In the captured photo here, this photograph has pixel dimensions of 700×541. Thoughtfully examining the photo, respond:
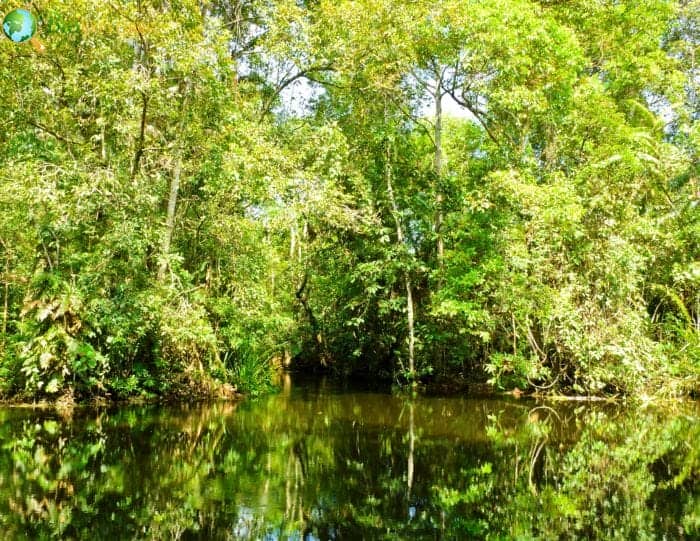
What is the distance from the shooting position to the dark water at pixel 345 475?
15.0 ft

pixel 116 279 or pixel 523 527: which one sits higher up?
pixel 116 279

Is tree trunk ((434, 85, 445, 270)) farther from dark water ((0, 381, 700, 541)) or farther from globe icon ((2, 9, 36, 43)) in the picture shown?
globe icon ((2, 9, 36, 43))

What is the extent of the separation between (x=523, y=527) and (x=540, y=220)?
8.66 meters

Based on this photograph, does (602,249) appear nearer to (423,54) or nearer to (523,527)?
(423,54)

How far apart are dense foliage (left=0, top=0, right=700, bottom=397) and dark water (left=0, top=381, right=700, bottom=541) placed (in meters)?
1.92

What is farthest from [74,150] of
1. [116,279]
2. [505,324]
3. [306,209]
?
[505,324]

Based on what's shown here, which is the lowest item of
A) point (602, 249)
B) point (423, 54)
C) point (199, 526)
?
point (199, 526)

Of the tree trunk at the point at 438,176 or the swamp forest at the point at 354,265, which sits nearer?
the swamp forest at the point at 354,265

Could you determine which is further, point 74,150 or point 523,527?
point 74,150

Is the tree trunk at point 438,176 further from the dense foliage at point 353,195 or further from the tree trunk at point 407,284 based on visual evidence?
the tree trunk at point 407,284

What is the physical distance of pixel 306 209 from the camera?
11594 mm

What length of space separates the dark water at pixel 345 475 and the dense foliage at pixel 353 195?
1920mm

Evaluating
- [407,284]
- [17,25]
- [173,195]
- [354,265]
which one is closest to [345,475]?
[17,25]

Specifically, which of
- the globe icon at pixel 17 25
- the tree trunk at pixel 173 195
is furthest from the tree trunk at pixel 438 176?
the globe icon at pixel 17 25
